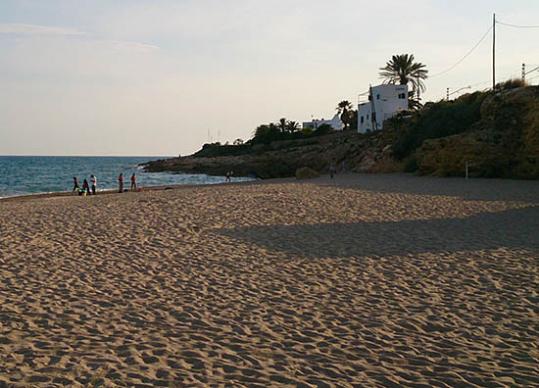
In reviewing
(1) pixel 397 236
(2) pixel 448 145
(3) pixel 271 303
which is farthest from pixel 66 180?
(3) pixel 271 303

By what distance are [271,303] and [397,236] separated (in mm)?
5752

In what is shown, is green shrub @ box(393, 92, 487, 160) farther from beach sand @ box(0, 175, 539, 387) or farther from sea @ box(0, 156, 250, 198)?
beach sand @ box(0, 175, 539, 387)

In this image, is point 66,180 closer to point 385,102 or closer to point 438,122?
point 385,102

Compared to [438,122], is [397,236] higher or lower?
lower

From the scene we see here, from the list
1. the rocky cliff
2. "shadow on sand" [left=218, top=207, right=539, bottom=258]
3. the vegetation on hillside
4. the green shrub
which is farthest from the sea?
"shadow on sand" [left=218, top=207, right=539, bottom=258]

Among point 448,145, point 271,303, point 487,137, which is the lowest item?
point 271,303

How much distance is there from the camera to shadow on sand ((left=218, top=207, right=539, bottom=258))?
1047 centimetres

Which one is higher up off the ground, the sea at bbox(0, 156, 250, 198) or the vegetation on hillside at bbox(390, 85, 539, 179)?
the vegetation on hillside at bbox(390, 85, 539, 179)

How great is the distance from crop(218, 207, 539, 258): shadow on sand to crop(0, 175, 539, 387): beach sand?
0.07m

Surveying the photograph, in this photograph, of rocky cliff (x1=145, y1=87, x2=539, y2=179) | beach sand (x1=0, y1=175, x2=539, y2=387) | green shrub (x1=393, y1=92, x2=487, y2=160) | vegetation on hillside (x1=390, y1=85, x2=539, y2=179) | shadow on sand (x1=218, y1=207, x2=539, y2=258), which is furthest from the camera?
green shrub (x1=393, y1=92, x2=487, y2=160)

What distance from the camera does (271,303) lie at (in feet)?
22.8

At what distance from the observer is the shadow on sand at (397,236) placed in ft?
34.3

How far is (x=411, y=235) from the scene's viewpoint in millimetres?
12008

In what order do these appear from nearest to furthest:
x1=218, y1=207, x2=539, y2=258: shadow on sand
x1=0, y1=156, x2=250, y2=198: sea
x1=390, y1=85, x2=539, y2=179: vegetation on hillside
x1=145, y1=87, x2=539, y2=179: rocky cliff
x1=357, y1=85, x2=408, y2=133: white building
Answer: x1=218, y1=207, x2=539, y2=258: shadow on sand → x1=390, y1=85, x2=539, y2=179: vegetation on hillside → x1=145, y1=87, x2=539, y2=179: rocky cliff → x1=0, y1=156, x2=250, y2=198: sea → x1=357, y1=85, x2=408, y2=133: white building
